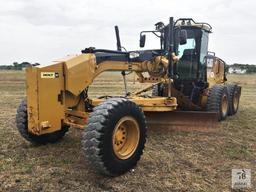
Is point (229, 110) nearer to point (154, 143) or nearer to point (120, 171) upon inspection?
point (154, 143)

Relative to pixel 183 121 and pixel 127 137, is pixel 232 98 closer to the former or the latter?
pixel 183 121

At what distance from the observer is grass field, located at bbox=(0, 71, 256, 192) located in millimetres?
5086

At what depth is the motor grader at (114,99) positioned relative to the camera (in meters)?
5.27

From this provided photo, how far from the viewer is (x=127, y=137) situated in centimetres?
591

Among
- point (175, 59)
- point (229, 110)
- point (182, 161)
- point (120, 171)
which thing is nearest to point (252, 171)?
point (182, 161)

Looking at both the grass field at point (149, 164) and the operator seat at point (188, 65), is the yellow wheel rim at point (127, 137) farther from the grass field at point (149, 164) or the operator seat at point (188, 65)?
the operator seat at point (188, 65)

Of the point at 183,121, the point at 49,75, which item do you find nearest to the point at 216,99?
the point at 183,121

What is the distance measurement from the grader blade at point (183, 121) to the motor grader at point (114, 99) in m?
0.03

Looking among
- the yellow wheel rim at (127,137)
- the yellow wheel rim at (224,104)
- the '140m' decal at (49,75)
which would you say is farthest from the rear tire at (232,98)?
the '140m' decal at (49,75)

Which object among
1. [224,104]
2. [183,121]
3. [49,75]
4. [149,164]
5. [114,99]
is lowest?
[149,164]

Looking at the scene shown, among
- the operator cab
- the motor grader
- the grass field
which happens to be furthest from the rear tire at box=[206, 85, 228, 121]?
the grass field

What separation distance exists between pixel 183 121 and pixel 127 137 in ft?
8.81

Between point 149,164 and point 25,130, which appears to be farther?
point 25,130

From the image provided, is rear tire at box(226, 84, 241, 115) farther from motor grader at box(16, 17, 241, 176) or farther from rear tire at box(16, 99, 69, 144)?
rear tire at box(16, 99, 69, 144)
